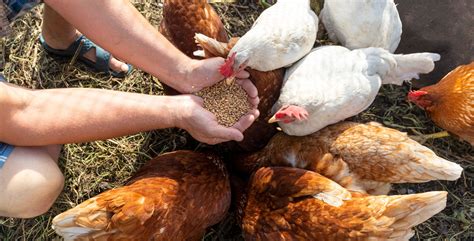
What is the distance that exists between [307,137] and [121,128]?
2.42 feet

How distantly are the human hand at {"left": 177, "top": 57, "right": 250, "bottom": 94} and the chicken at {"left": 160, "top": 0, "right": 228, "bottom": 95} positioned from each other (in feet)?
0.37

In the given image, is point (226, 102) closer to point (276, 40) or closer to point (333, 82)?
point (276, 40)

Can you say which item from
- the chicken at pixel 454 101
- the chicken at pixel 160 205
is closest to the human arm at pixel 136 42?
the chicken at pixel 160 205

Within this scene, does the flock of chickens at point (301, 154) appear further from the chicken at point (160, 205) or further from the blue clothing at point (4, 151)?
the blue clothing at point (4, 151)

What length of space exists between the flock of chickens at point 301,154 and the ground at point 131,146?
0.71 feet

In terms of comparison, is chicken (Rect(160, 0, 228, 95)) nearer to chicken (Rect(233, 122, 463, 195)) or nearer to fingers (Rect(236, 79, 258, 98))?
fingers (Rect(236, 79, 258, 98))

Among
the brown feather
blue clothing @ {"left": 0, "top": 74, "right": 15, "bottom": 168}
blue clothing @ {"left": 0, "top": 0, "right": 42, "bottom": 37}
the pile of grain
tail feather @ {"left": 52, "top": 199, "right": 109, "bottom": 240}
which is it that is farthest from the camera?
the brown feather

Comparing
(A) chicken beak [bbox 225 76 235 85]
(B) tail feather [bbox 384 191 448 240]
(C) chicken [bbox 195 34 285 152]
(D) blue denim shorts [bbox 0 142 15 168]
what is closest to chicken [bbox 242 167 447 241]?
(B) tail feather [bbox 384 191 448 240]

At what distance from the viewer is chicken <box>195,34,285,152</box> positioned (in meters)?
1.85

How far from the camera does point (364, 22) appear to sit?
6.45ft

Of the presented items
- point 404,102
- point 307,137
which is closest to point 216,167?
point 307,137

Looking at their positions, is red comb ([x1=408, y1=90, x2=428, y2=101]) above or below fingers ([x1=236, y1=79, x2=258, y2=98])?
below

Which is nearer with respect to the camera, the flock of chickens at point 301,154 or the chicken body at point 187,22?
the flock of chickens at point 301,154

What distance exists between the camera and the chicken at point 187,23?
194 cm
